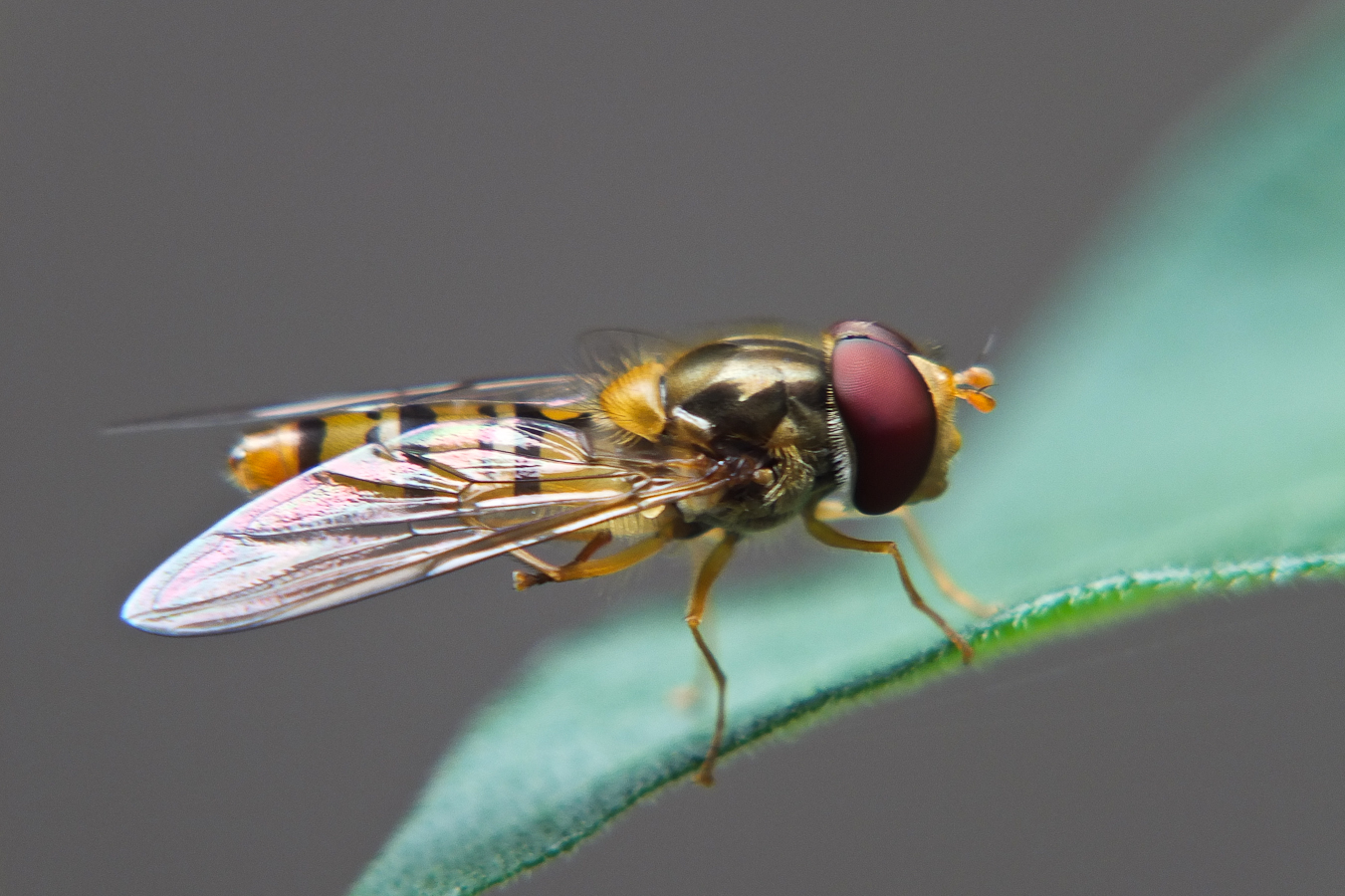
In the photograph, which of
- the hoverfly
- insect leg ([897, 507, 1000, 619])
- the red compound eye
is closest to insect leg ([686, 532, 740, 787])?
the hoverfly

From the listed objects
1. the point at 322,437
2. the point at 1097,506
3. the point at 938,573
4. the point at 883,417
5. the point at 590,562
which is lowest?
the point at 938,573

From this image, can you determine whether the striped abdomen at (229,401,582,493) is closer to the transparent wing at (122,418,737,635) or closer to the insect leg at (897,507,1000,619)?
the transparent wing at (122,418,737,635)

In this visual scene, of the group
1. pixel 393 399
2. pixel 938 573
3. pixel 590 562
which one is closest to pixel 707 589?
pixel 590 562

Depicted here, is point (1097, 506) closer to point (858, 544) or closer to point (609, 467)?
point (858, 544)

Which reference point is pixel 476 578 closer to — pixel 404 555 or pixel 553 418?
pixel 553 418

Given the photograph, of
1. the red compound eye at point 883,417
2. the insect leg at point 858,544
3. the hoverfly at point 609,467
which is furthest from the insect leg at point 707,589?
the red compound eye at point 883,417

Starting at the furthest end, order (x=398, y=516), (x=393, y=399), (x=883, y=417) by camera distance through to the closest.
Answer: (x=393, y=399) → (x=883, y=417) → (x=398, y=516)

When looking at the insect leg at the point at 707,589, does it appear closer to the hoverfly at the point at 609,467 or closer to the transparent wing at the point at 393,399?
the hoverfly at the point at 609,467
